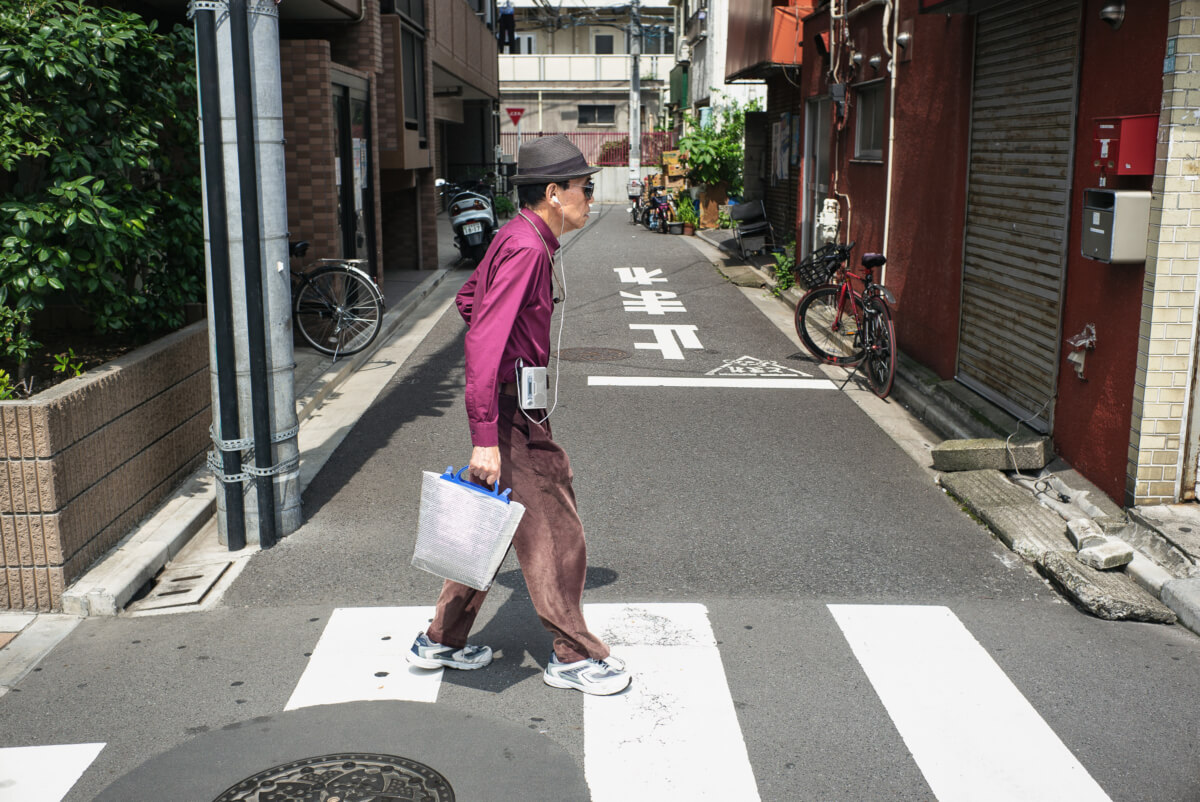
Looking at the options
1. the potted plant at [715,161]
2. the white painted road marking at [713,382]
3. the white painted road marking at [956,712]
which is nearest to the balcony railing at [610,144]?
the potted plant at [715,161]

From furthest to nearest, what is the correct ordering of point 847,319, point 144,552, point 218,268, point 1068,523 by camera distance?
point 847,319, point 1068,523, point 218,268, point 144,552

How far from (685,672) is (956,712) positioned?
104 cm

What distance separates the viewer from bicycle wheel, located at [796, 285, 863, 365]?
1153 centimetres

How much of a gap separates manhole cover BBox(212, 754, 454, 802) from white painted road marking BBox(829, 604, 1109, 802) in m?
1.66

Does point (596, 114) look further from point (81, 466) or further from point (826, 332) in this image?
point (81, 466)

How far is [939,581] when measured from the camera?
19.0 ft

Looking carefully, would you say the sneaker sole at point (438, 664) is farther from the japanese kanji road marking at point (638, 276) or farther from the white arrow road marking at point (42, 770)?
the japanese kanji road marking at point (638, 276)

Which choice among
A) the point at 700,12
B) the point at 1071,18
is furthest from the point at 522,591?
the point at 700,12

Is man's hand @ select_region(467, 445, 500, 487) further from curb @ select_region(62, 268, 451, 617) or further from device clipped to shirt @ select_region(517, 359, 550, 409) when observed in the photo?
curb @ select_region(62, 268, 451, 617)

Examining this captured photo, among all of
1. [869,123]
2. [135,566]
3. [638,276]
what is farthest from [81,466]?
[638,276]

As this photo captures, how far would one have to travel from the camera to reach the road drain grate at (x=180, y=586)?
212 inches

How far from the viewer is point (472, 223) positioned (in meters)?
19.5

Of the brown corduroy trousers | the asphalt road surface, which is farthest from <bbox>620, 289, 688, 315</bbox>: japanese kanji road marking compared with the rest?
the brown corduroy trousers

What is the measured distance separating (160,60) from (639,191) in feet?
89.3
